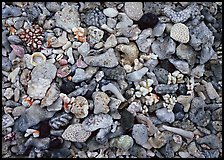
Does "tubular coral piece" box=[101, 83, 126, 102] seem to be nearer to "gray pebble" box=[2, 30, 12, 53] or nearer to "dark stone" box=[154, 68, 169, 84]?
"dark stone" box=[154, 68, 169, 84]

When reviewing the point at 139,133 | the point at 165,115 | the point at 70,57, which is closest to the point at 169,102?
the point at 165,115

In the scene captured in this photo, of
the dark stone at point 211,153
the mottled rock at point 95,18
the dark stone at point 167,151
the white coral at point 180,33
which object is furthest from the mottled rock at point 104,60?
the dark stone at point 211,153

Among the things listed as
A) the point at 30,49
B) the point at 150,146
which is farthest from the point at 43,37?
the point at 150,146

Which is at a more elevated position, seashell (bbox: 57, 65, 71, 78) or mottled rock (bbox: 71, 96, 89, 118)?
seashell (bbox: 57, 65, 71, 78)

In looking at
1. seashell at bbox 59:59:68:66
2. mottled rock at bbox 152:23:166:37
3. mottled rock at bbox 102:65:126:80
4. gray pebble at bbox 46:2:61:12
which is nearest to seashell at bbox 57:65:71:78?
seashell at bbox 59:59:68:66

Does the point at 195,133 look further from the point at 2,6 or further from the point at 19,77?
the point at 2,6

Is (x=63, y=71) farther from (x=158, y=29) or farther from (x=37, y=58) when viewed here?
(x=158, y=29)
